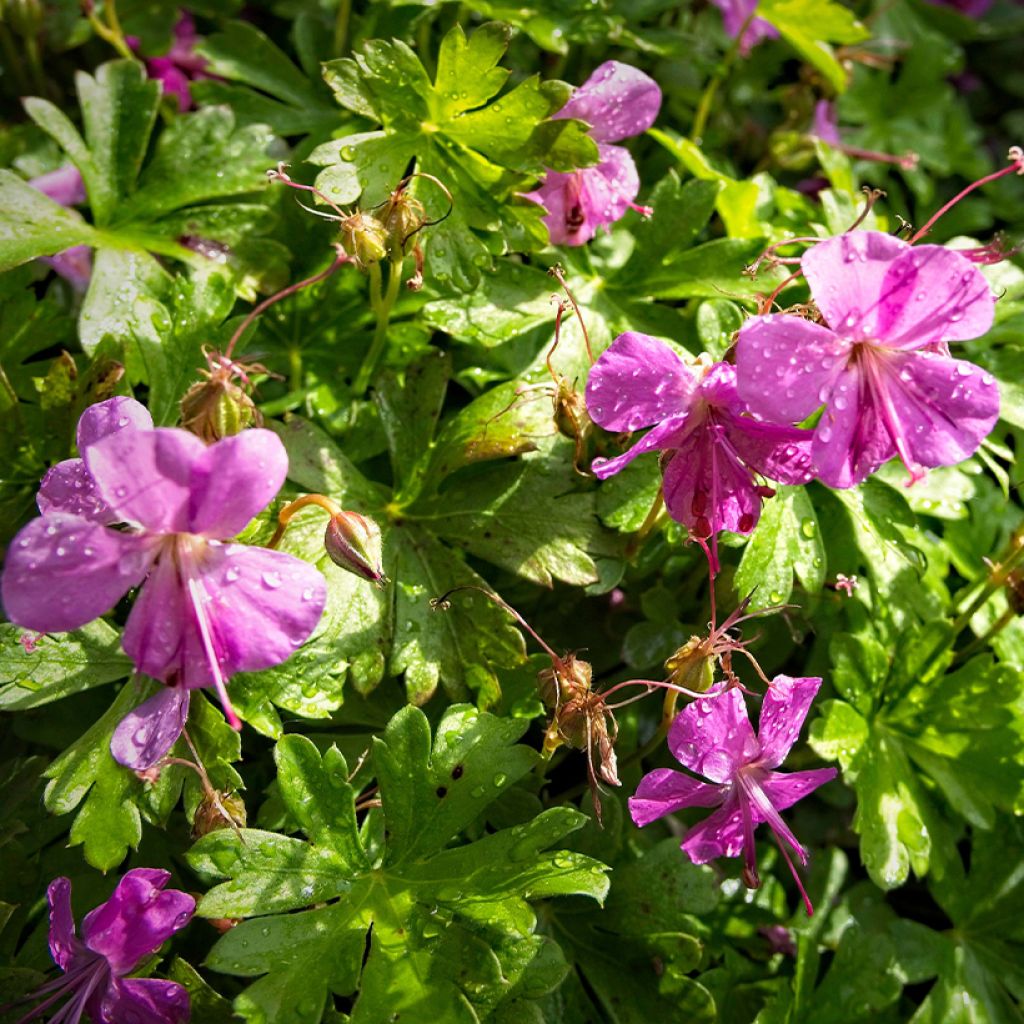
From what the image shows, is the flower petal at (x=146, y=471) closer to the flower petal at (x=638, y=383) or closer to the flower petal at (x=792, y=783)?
the flower petal at (x=638, y=383)

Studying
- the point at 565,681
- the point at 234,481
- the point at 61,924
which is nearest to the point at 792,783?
the point at 565,681

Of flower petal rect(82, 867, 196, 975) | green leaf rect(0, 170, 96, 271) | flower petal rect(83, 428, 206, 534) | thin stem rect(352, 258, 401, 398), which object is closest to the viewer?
flower petal rect(83, 428, 206, 534)

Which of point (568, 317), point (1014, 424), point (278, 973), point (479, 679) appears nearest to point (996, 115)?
point (1014, 424)

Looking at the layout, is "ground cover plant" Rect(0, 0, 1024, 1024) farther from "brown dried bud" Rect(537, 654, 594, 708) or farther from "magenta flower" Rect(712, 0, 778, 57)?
"magenta flower" Rect(712, 0, 778, 57)

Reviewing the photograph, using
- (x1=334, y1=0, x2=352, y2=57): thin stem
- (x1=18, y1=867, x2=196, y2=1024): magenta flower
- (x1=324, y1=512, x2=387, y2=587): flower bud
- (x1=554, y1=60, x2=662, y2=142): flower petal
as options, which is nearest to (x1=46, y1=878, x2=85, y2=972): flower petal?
(x1=18, y1=867, x2=196, y2=1024): magenta flower

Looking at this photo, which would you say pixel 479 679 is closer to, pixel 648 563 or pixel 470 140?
pixel 648 563
